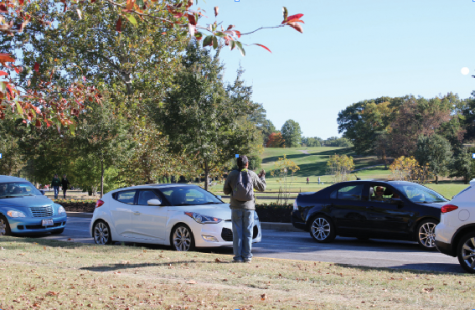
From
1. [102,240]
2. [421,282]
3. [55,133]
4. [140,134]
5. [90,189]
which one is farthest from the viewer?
[90,189]

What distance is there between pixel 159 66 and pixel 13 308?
26506 mm

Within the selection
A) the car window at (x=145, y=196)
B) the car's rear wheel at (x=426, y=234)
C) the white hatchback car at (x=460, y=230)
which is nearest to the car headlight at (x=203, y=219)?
the car window at (x=145, y=196)

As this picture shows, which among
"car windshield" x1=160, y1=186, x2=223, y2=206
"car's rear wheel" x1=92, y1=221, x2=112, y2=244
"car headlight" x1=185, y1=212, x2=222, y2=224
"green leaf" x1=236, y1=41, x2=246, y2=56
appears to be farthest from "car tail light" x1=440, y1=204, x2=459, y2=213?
"car's rear wheel" x1=92, y1=221, x2=112, y2=244

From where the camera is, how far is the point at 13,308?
205 inches

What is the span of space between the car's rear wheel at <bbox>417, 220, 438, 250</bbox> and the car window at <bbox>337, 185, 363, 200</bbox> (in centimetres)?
165

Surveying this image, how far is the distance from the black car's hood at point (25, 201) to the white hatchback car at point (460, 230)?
1088 centimetres

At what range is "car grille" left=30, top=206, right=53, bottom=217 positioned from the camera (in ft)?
45.7

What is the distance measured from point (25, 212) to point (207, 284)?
9059 millimetres

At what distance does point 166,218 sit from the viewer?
10.6 meters

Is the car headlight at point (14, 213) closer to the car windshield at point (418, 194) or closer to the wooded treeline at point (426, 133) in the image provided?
the car windshield at point (418, 194)

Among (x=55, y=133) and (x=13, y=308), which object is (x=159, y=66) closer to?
(x=55, y=133)

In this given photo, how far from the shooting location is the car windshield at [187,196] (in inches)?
434

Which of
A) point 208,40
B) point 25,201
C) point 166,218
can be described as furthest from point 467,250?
point 25,201

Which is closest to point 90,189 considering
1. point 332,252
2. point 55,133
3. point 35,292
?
point 55,133
